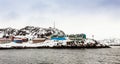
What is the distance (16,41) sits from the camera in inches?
7864

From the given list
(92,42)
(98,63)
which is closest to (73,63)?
(98,63)

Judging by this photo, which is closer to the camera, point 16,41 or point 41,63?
point 41,63

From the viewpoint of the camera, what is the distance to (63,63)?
5453 cm

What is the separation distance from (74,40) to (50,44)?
81.4ft

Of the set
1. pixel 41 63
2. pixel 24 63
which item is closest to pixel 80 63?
pixel 41 63

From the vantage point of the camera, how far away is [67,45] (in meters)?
172

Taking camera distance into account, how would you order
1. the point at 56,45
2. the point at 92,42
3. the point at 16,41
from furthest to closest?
the point at 16,41, the point at 92,42, the point at 56,45

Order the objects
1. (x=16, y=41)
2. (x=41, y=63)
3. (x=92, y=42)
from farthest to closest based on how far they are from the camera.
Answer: (x=16, y=41) → (x=92, y=42) → (x=41, y=63)

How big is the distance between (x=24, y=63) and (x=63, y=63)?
1076 centimetres

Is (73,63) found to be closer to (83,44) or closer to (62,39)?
(83,44)

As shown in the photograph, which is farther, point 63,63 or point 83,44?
point 83,44

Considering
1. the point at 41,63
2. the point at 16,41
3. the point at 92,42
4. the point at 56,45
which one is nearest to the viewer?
the point at 41,63

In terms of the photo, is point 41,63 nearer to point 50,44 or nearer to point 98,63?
point 98,63

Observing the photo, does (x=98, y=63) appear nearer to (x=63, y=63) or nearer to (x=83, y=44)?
(x=63, y=63)
